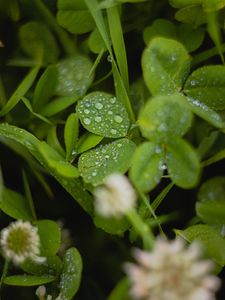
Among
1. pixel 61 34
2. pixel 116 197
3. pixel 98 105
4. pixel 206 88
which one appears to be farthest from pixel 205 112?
pixel 61 34

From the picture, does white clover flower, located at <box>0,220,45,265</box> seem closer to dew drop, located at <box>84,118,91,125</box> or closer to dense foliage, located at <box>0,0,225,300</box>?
dense foliage, located at <box>0,0,225,300</box>

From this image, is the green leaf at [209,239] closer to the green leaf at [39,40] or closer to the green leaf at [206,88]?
the green leaf at [206,88]

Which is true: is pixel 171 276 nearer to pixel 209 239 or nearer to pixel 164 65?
pixel 209 239

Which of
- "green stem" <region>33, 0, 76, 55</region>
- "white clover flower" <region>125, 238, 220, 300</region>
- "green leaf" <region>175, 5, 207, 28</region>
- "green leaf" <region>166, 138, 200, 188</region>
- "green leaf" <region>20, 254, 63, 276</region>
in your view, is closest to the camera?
"white clover flower" <region>125, 238, 220, 300</region>

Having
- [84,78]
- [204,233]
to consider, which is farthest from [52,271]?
[84,78]

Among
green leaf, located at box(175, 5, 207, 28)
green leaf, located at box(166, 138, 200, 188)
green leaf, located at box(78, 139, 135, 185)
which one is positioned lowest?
green leaf, located at box(78, 139, 135, 185)

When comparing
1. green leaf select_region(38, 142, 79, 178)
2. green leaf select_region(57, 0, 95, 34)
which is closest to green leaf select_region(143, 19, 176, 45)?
green leaf select_region(57, 0, 95, 34)

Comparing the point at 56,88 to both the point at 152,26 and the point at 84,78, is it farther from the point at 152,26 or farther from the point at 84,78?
the point at 152,26
